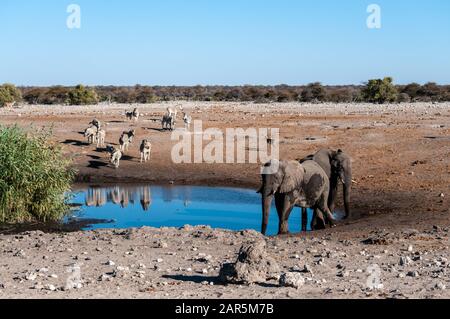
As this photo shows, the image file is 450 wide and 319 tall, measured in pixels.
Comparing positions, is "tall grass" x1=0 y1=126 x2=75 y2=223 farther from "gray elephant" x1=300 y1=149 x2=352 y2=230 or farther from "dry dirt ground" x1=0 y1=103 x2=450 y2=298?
"gray elephant" x1=300 y1=149 x2=352 y2=230

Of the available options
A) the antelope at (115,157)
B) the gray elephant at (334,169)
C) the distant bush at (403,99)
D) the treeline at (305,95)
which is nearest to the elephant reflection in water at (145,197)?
the antelope at (115,157)

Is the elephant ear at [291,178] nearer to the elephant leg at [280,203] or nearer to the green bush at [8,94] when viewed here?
the elephant leg at [280,203]

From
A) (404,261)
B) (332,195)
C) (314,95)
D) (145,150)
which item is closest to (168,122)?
(145,150)

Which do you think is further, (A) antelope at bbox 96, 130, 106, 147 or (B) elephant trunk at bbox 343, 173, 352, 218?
(A) antelope at bbox 96, 130, 106, 147

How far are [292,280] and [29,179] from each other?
30.7ft

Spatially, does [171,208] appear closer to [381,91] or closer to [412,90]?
[381,91]

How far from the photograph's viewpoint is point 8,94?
64.1 meters

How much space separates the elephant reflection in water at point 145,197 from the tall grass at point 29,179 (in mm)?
3538

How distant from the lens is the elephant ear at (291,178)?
16.1 metres

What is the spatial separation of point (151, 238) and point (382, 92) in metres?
52.7

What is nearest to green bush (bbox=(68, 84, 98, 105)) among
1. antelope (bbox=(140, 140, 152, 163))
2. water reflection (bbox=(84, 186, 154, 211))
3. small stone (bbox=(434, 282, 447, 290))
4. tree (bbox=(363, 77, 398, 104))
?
tree (bbox=(363, 77, 398, 104))

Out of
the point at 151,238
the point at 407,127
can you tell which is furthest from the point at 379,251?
the point at 407,127

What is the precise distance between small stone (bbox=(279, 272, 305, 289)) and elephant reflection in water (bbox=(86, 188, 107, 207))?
12619 millimetres

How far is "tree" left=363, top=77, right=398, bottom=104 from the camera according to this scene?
63.5 meters
